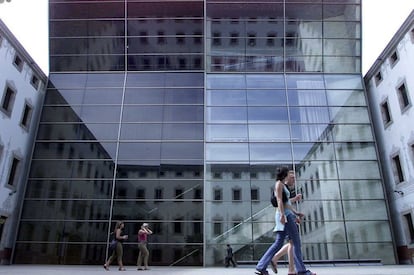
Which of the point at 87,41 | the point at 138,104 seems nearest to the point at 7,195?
the point at 138,104

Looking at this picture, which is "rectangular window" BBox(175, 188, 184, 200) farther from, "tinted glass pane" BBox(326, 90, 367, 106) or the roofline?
the roofline

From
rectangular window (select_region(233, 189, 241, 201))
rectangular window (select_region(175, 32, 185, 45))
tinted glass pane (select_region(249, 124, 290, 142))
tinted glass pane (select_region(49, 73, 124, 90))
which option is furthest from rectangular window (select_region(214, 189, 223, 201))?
rectangular window (select_region(175, 32, 185, 45))

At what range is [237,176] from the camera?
2078 cm

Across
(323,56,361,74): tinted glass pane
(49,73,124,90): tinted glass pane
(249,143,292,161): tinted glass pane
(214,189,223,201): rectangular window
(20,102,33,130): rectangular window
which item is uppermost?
(323,56,361,74): tinted glass pane

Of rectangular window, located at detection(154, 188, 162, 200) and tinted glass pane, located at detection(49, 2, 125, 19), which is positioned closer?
rectangular window, located at detection(154, 188, 162, 200)

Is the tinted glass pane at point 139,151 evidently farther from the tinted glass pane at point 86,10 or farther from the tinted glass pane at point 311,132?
the tinted glass pane at point 86,10

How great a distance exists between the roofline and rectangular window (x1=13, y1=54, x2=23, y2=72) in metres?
0.30

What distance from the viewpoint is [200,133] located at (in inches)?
878

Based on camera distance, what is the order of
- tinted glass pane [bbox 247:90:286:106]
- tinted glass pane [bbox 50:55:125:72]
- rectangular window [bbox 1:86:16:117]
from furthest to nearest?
1. tinted glass pane [bbox 50:55:125:72]
2. tinted glass pane [bbox 247:90:286:106]
3. rectangular window [bbox 1:86:16:117]

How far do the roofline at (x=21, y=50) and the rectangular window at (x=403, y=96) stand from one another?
21659 mm

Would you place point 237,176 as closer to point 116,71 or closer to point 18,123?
point 116,71

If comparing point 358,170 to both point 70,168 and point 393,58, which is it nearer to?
point 393,58

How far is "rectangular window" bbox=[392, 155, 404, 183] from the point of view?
20.1 m

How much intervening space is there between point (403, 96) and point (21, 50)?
869 inches
